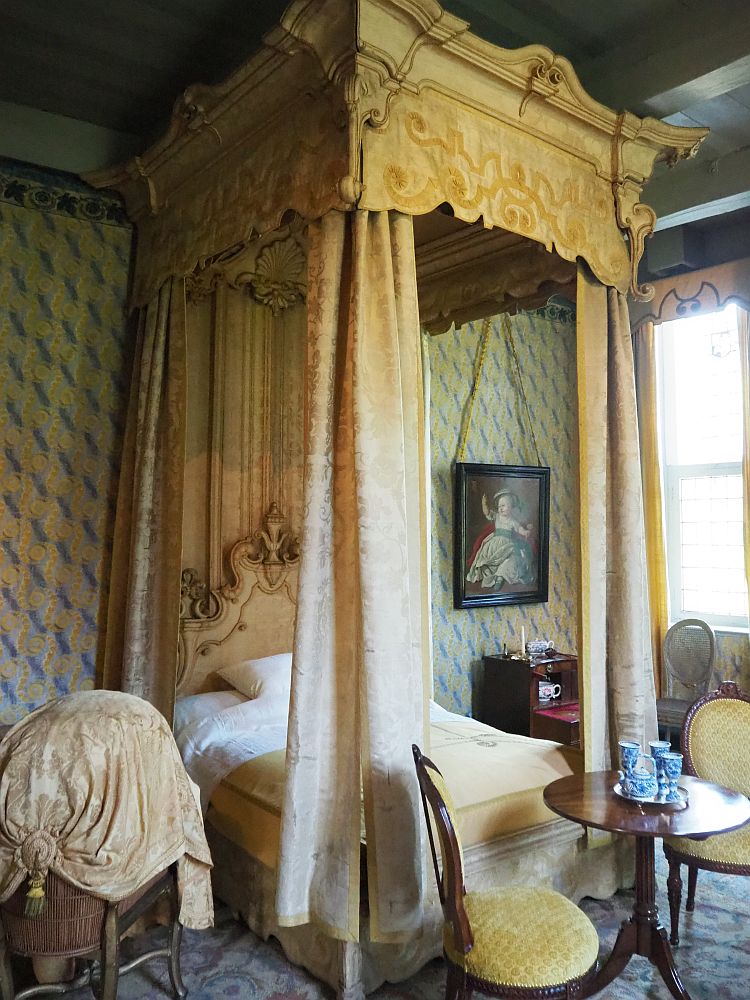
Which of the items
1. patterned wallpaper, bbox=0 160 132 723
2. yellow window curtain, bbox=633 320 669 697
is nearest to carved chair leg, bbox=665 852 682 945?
patterned wallpaper, bbox=0 160 132 723

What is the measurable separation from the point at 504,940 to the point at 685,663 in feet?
12.8

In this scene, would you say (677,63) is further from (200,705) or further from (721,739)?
(200,705)

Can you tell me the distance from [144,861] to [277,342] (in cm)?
310

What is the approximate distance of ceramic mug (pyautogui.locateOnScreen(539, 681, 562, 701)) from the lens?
5.72 meters

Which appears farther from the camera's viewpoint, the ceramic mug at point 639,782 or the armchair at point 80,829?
the ceramic mug at point 639,782

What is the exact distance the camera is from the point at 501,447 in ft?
20.7

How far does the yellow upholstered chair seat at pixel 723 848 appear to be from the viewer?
3.03 meters

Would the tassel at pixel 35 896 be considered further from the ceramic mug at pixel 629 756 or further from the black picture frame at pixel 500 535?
the black picture frame at pixel 500 535

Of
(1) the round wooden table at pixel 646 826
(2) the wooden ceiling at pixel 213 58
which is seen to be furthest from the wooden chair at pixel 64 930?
(2) the wooden ceiling at pixel 213 58

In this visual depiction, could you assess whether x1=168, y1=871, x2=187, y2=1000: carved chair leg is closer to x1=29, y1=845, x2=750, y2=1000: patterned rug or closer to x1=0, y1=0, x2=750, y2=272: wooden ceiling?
x1=29, y1=845, x2=750, y2=1000: patterned rug

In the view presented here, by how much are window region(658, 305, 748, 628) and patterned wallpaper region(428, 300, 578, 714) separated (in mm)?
827

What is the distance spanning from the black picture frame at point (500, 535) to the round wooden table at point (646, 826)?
3.03 m

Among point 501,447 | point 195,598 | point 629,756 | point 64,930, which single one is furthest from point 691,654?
point 64,930

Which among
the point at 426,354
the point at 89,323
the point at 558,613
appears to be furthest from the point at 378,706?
the point at 558,613
